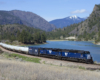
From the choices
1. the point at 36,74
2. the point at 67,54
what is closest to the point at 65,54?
the point at 67,54

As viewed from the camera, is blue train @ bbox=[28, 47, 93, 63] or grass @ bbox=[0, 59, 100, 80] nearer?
grass @ bbox=[0, 59, 100, 80]

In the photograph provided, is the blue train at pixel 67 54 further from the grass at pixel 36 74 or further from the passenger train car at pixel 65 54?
the grass at pixel 36 74

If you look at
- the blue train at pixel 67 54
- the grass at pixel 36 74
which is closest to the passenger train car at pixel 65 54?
the blue train at pixel 67 54

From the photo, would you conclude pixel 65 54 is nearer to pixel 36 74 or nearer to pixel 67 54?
pixel 67 54

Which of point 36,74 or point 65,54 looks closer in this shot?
point 36,74

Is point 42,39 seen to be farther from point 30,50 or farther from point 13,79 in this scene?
point 13,79

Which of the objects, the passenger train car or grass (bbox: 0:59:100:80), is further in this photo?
the passenger train car

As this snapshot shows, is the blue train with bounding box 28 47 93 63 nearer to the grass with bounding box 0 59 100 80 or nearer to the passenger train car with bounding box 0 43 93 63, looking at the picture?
the passenger train car with bounding box 0 43 93 63

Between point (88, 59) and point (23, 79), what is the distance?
73.0ft

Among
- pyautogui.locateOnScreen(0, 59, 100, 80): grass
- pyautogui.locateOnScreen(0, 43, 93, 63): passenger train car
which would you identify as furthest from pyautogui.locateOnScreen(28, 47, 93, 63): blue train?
pyautogui.locateOnScreen(0, 59, 100, 80): grass

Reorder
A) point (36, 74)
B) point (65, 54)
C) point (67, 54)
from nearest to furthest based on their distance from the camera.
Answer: point (36, 74) < point (67, 54) < point (65, 54)

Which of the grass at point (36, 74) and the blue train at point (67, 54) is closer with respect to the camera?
the grass at point (36, 74)

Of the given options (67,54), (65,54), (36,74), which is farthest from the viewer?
(65,54)

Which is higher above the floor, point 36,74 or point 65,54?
point 36,74
